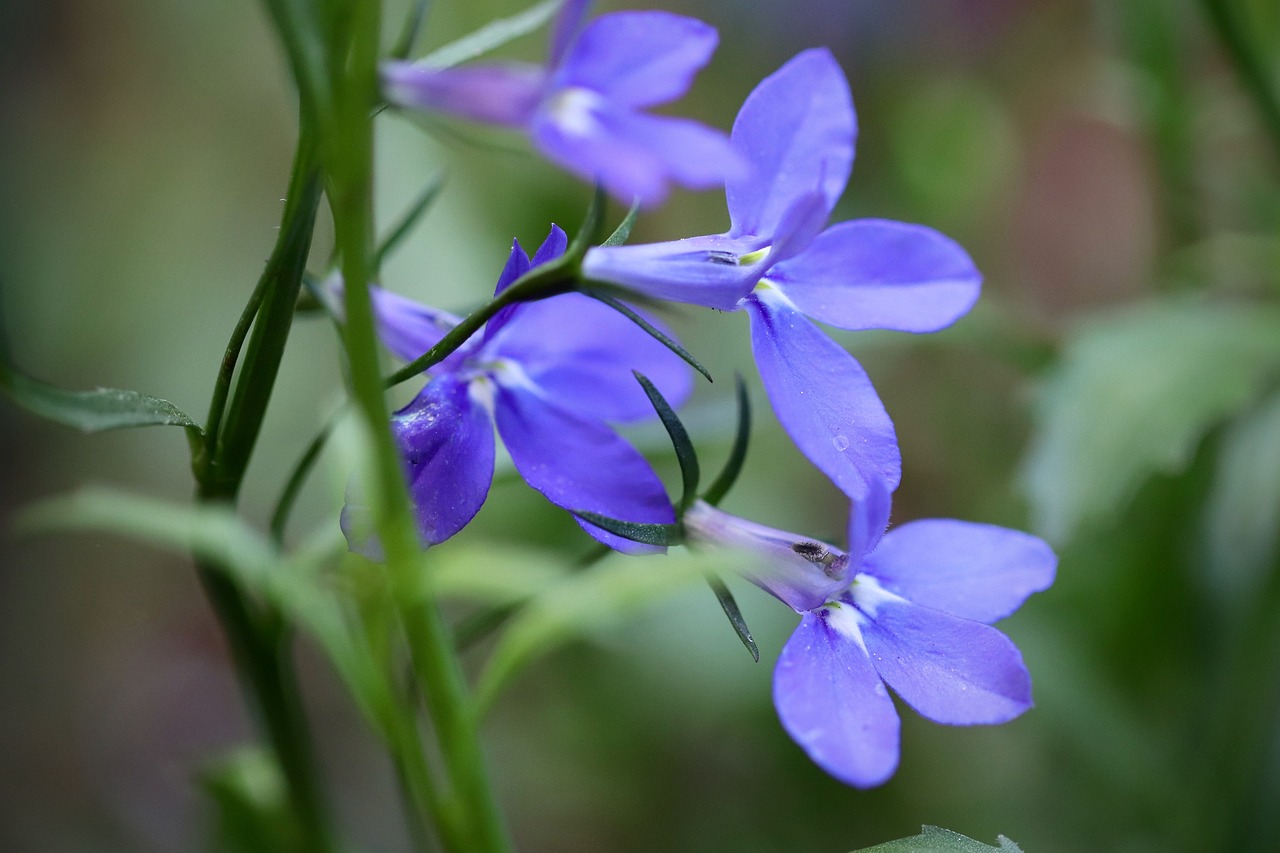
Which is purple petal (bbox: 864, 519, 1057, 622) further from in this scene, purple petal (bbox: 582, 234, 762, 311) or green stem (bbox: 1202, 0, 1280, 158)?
green stem (bbox: 1202, 0, 1280, 158)

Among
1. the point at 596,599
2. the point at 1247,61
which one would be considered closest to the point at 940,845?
the point at 596,599

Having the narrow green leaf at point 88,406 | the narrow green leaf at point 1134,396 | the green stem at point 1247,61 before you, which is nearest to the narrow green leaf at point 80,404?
the narrow green leaf at point 88,406

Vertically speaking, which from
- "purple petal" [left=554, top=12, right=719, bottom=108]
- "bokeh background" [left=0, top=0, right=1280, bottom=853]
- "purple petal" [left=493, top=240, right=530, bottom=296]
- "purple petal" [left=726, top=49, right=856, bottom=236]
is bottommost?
"bokeh background" [left=0, top=0, right=1280, bottom=853]

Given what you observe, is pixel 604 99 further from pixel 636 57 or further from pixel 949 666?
pixel 949 666

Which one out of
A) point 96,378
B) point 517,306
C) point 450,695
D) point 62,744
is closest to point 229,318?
point 96,378

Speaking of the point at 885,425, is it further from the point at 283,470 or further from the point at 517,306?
the point at 283,470

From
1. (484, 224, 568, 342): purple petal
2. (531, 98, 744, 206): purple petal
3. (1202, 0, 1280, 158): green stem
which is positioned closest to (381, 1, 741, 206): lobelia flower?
(531, 98, 744, 206): purple petal
